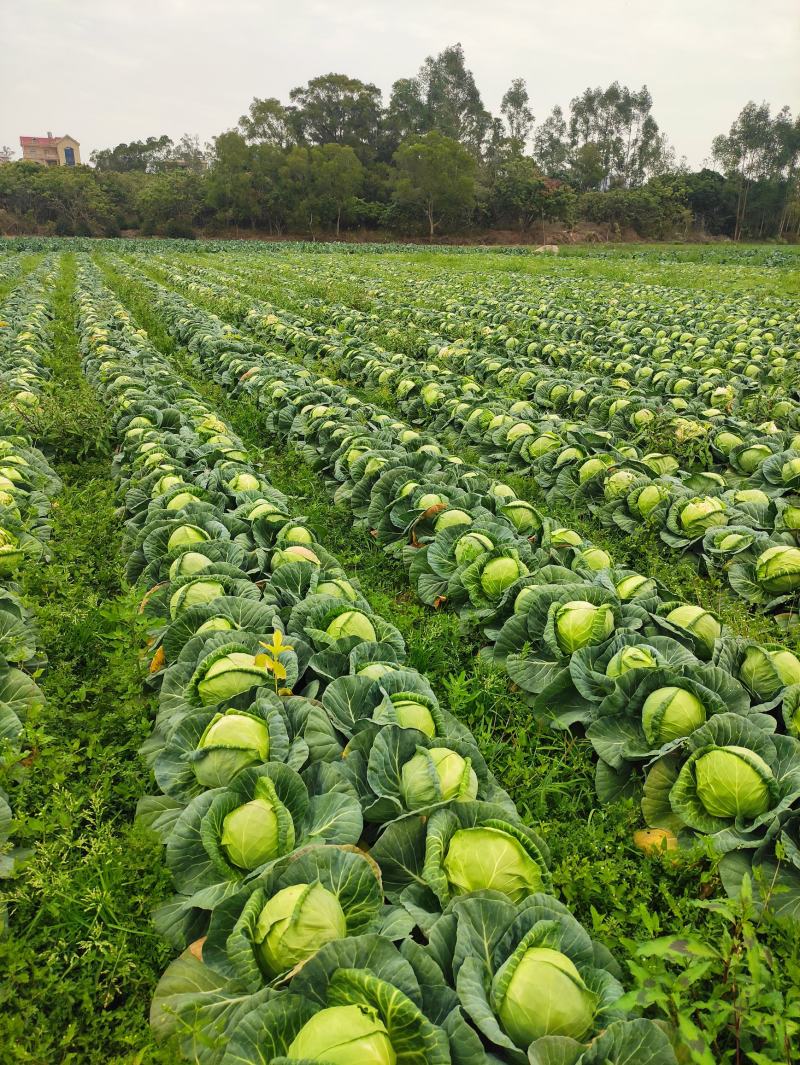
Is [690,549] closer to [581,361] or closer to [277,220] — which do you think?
[581,361]

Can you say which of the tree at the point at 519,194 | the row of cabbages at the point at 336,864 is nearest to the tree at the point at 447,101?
the tree at the point at 519,194

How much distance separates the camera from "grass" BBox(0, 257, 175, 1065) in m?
2.29

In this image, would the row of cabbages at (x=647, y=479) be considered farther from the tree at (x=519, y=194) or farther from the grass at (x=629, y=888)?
the tree at (x=519, y=194)

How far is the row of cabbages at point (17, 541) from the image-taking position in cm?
307

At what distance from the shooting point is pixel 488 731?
12.2ft

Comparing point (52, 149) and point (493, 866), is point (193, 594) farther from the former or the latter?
point (52, 149)

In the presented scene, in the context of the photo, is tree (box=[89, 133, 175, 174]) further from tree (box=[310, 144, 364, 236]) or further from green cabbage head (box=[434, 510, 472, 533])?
green cabbage head (box=[434, 510, 472, 533])

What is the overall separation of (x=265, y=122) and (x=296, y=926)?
286 feet

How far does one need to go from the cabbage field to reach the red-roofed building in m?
166

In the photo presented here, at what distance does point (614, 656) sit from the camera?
3527 mm

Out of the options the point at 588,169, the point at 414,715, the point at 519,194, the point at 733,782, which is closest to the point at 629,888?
the point at 733,782

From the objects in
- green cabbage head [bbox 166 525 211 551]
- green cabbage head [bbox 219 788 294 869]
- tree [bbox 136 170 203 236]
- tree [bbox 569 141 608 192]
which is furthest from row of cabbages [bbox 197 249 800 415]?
tree [bbox 569 141 608 192]

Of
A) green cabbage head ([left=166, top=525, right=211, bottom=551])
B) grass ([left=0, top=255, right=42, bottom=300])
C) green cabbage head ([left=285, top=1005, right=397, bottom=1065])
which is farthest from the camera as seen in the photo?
grass ([left=0, top=255, right=42, bottom=300])

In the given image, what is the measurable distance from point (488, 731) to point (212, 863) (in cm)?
172
